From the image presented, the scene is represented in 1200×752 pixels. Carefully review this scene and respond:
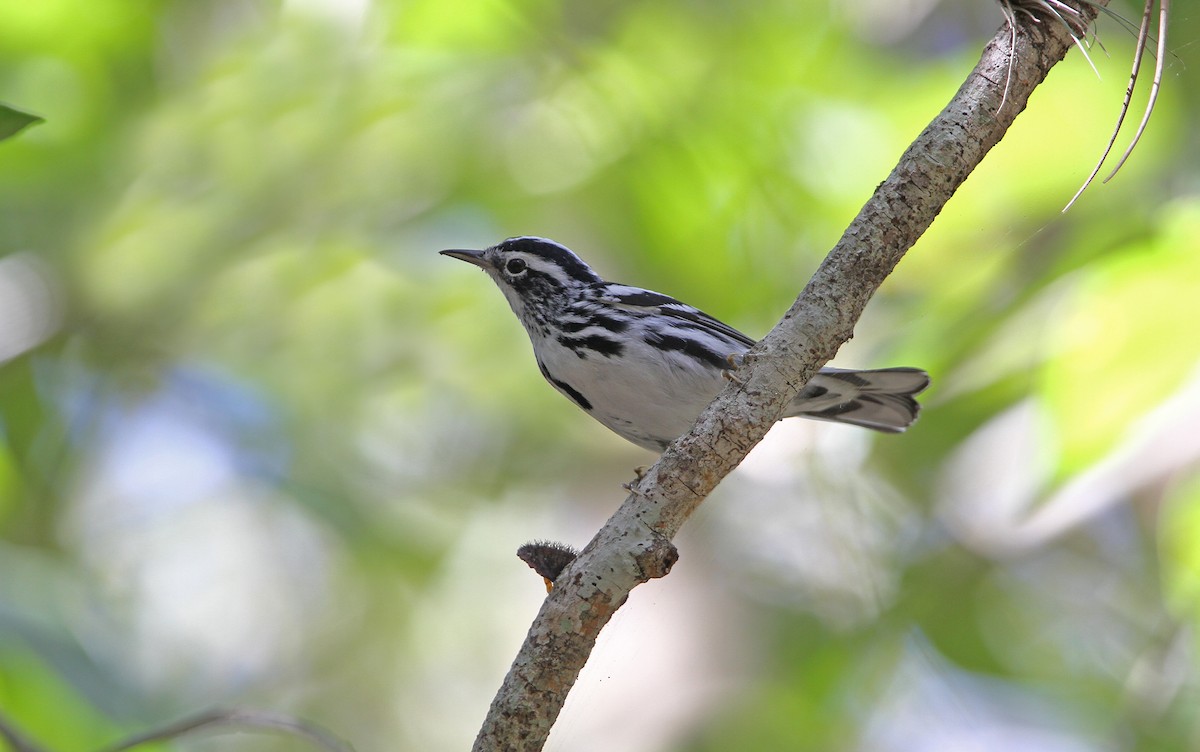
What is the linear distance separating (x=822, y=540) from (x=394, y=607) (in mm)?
3050

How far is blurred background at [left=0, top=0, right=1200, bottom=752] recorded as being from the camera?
4.52m

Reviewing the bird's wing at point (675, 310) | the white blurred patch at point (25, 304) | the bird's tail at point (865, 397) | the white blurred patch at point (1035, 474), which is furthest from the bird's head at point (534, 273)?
the white blurred patch at point (25, 304)

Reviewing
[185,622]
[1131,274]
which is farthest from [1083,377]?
[185,622]

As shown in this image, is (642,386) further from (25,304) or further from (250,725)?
(25,304)

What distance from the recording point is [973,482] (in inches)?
195

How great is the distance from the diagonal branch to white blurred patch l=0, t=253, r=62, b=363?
5.01 metres

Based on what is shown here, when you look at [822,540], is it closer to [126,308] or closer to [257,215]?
[257,215]

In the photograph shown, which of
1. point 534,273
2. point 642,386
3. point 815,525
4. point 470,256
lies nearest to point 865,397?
point 642,386

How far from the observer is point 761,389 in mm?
2160

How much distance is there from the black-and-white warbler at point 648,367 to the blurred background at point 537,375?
2.78ft

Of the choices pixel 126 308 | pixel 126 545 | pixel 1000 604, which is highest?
pixel 126 308

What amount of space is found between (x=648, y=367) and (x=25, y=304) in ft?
13.8

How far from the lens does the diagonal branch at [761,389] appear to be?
2.05 m

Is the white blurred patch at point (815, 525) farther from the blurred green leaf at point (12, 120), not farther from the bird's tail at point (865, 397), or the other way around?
the blurred green leaf at point (12, 120)
